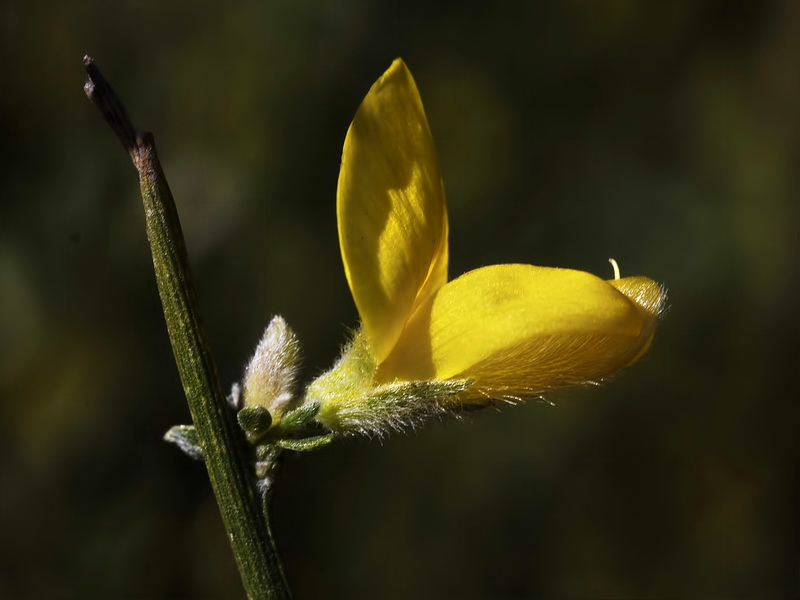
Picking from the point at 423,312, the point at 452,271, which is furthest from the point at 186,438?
the point at 452,271

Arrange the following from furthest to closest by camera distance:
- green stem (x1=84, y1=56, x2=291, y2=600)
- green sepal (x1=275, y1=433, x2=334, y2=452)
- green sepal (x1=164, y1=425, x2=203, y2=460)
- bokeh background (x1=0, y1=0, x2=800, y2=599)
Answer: bokeh background (x1=0, y1=0, x2=800, y2=599)
green sepal (x1=164, y1=425, x2=203, y2=460)
green sepal (x1=275, y1=433, x2=334, y2=452)
green stem (x1=84, y1=56, x2=291, y2=600)

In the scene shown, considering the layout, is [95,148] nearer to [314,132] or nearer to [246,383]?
[314,132]

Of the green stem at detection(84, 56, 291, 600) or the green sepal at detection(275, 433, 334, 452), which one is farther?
the green sepal at detection(275, 433, 334, 452)

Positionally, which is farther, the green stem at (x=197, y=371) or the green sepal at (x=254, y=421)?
the green sepal at (x=254, y=421)

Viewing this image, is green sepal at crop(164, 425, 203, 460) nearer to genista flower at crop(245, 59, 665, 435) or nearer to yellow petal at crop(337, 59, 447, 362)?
genista flower at crop(245, 59, 665, 435)

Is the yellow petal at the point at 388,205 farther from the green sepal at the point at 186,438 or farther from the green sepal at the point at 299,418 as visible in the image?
the green sepal at the point at 186,438

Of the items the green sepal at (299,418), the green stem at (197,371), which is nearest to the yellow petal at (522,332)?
the green sepal at (299,418)

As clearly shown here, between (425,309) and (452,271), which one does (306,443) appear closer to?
(425,309)

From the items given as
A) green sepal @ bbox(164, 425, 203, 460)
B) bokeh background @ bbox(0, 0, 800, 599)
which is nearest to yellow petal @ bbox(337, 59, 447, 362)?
green sepal @ bbox(164, 425, 203, 460)

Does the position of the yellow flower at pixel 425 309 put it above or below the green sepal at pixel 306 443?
above
